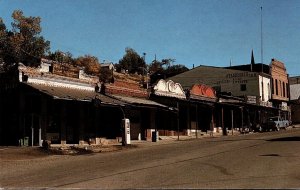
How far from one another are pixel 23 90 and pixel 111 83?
29.8 feet

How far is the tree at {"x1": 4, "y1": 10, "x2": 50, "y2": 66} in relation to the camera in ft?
211

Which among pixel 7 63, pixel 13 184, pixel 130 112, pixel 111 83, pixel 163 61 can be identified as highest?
pixel 163 61

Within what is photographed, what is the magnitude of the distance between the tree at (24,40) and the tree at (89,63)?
1011cm

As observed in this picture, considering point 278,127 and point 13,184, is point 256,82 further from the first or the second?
point 13,184

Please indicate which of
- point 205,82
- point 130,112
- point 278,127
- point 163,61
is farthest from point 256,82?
point 163,61

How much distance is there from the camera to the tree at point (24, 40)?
211 feet

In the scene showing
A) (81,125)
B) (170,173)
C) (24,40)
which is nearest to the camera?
(170,173)

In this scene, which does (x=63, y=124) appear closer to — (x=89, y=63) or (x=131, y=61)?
(x=89, y=63)

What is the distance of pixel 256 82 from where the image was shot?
6438 centimetres

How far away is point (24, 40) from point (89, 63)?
16.1 meters

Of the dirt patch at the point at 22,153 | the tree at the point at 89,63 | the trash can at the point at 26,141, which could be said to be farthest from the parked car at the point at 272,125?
the dirt patch at the point at 22,153

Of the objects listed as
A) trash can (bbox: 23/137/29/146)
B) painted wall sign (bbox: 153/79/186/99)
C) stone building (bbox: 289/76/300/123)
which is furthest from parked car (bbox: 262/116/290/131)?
trash can (bbox: 23/137/29/146)

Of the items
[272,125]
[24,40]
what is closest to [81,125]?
[272,125]

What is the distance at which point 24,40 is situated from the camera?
65688 millimetres
